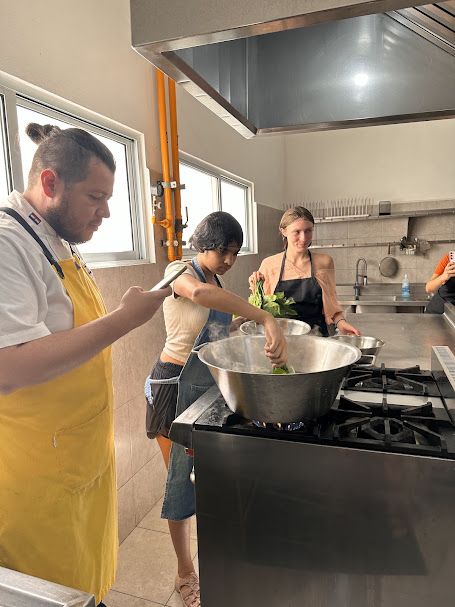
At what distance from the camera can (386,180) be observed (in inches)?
168

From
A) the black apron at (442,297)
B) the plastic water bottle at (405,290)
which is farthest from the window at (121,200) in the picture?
the plastic water bottle at (405,290)

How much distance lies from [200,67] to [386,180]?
3756 millimetres

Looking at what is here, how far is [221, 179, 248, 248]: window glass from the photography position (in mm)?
3270

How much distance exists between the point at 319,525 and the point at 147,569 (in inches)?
52.6

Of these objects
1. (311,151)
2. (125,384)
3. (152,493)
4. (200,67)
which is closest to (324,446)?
(200,67)

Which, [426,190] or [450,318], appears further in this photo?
[426,190]

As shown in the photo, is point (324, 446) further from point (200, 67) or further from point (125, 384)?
point (125, 384)

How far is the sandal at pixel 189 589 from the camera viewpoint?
1610 mm

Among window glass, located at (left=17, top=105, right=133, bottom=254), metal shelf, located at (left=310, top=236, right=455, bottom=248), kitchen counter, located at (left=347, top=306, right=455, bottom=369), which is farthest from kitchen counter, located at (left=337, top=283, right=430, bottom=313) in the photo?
window glass, located at (left=17, top=105, right=133, bottom=254)

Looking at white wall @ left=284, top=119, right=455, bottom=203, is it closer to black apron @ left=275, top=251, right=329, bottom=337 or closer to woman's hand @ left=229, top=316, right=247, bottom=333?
black apron @ left=275, top=251, right=329, bottom=337

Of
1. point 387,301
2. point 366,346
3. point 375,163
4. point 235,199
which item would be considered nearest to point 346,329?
point 366,346

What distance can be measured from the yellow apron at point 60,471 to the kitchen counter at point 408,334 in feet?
3.52

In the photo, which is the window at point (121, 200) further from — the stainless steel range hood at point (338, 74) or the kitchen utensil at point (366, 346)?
the kitchen utensil at point (366, 346)

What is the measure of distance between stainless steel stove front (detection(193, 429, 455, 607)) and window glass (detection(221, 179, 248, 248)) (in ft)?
8.27
